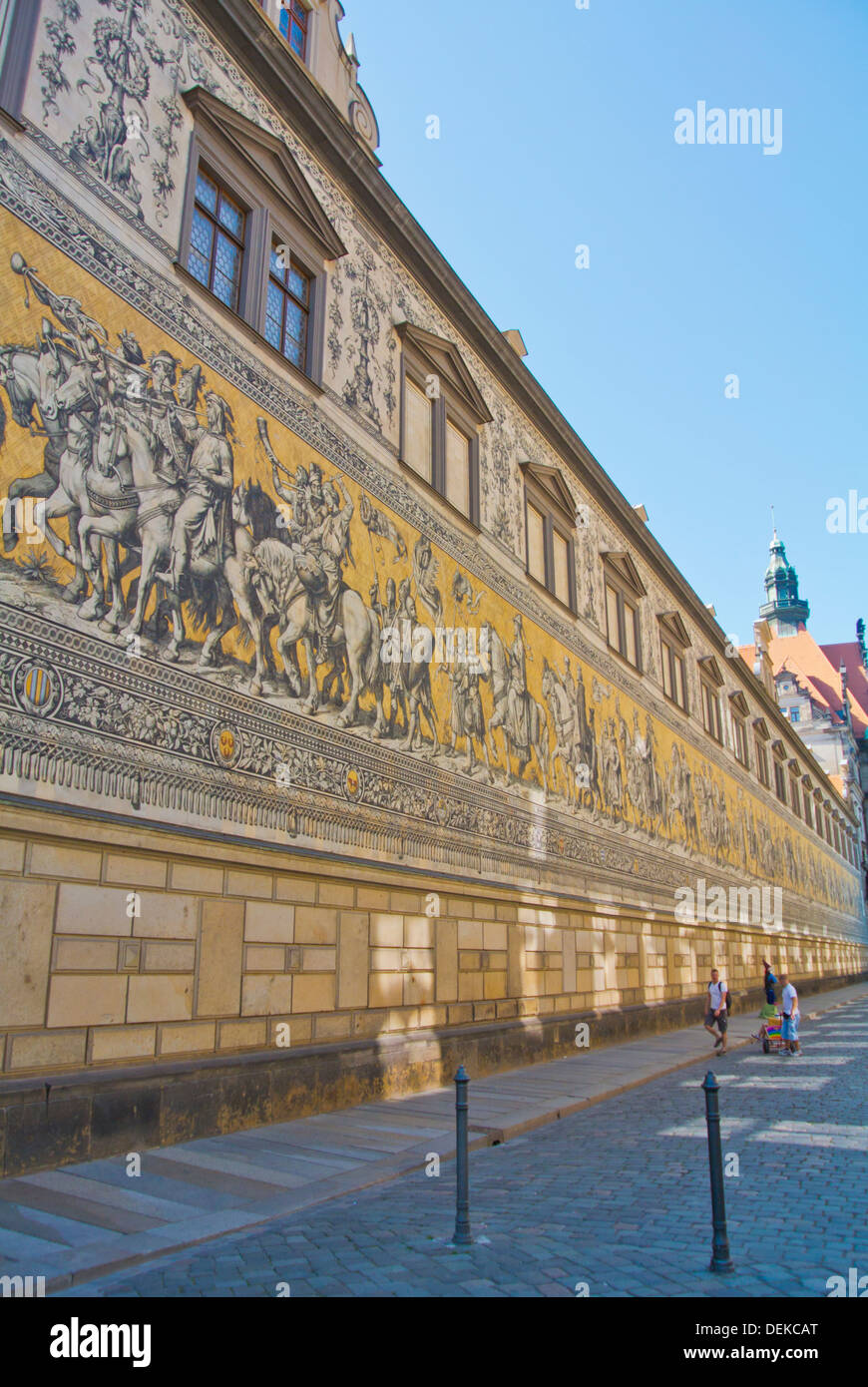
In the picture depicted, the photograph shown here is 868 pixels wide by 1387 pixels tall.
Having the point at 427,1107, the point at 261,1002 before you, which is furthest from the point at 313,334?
the point at 427,1107

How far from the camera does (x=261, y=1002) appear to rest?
842cm

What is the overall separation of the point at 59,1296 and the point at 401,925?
6.72 metres

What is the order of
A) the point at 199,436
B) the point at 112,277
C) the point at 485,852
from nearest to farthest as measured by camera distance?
1. the point at 112,277
2. the point at 199,436
3. the point at 485,852

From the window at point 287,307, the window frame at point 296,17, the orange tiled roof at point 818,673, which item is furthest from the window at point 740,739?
the orange tiled roof at point 818,673

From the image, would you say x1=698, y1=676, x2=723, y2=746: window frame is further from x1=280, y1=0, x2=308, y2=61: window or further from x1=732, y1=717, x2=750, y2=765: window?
x1=280, y1=0, x2=308, y2=61: window

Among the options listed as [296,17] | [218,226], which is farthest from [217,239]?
[296,17]

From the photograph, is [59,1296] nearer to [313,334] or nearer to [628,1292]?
[628,1292]

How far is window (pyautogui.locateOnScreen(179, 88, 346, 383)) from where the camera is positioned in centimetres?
954

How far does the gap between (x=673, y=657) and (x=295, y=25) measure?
1764cm

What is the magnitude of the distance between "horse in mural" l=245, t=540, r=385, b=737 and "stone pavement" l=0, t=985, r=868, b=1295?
3.98 metres

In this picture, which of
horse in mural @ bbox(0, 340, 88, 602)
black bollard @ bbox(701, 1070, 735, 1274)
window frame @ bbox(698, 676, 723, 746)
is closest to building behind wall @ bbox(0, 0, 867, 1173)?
horse in mural @ bbox(0, 340, 88, 602)

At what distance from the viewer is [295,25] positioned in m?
12.0

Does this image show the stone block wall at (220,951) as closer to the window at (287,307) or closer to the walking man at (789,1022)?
the walking man at (789,1022)

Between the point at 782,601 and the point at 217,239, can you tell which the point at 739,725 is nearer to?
the point at 217,239
